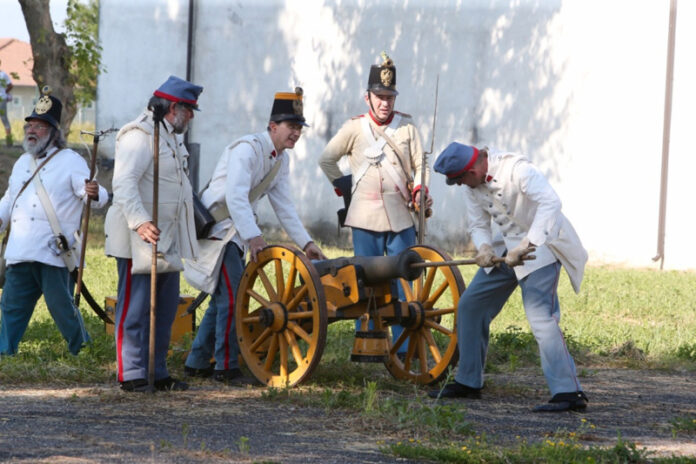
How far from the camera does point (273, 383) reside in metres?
7.36

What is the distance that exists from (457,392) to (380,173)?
2.05 meters

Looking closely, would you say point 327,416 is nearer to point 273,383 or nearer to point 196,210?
point 273,383

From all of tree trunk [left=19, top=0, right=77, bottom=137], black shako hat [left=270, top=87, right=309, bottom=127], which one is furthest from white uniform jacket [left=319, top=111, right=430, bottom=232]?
tree trunk [left=19, top=0, right=77, bottom=137]

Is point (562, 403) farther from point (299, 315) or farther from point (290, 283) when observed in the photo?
point (290, 283)

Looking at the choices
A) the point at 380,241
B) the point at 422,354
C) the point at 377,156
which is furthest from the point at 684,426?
the point at 377,156

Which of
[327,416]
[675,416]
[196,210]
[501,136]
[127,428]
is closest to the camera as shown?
[127,428]

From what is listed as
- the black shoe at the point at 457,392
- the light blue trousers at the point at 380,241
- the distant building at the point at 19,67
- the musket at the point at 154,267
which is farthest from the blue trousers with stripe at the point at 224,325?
the distant building at the point at 19,67

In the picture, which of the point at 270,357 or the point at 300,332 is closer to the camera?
the point at 300,332

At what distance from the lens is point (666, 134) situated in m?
15.9

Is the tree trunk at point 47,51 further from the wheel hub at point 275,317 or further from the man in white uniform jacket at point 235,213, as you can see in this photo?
the wheel hub at point 275,317

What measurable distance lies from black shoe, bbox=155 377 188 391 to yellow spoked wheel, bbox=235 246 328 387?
45 centimetres

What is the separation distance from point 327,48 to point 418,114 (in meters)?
1.85

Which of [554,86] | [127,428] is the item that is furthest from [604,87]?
[127,428]

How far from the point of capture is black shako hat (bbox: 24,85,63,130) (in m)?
8.20
